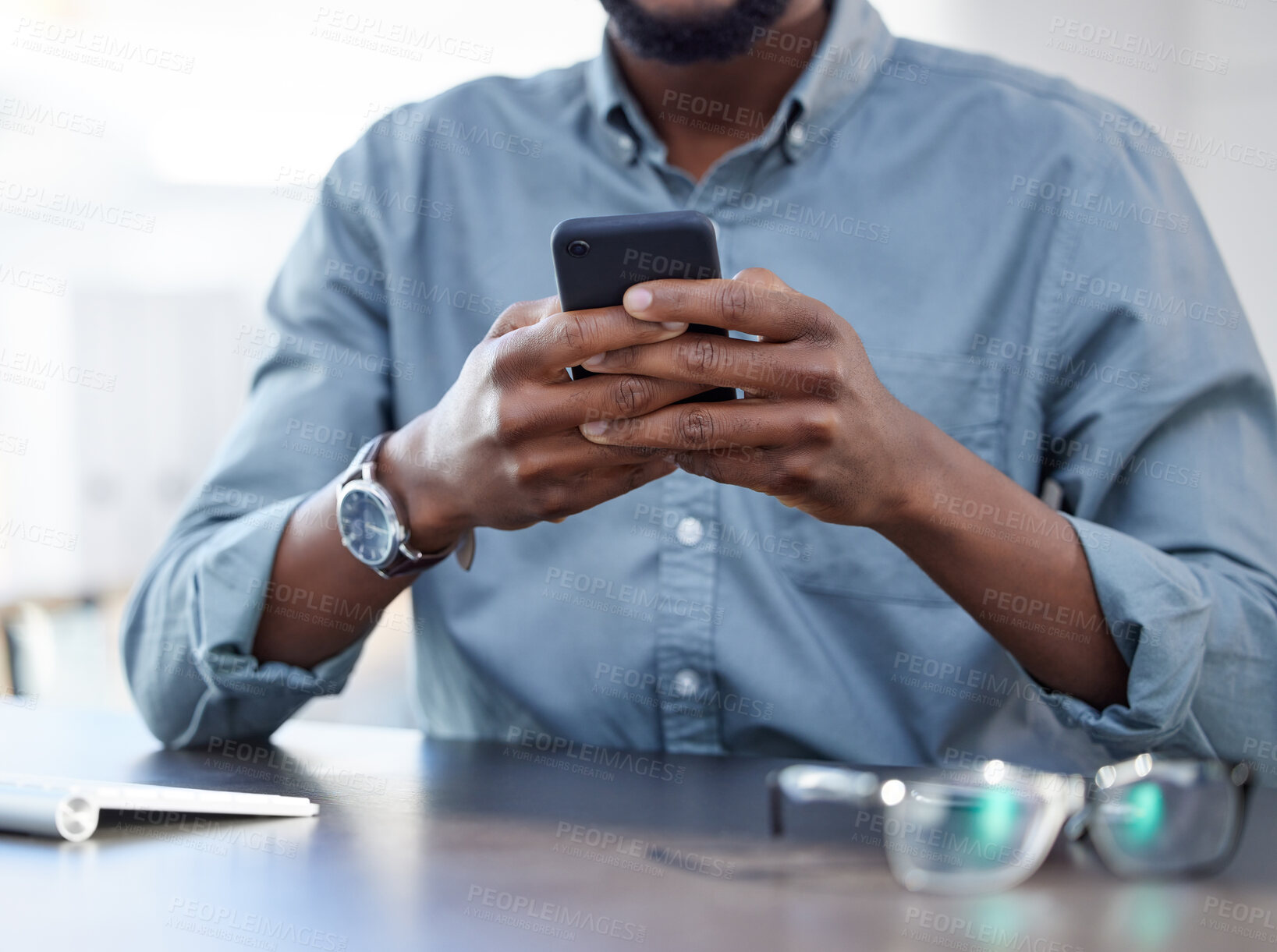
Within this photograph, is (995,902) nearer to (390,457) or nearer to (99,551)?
(390,457)

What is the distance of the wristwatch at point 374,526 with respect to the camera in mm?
785

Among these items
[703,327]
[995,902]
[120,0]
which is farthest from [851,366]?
[120,0]

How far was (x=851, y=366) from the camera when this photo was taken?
65cm

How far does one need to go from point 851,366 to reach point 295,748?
1.94 feet

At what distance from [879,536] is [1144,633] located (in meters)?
0.25
